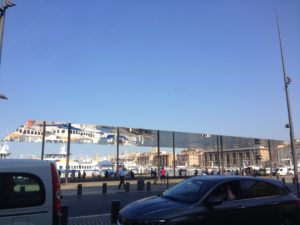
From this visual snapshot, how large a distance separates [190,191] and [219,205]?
68 centimetres

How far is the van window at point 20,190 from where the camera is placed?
5516 mm

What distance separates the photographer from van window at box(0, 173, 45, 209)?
18.1 feet

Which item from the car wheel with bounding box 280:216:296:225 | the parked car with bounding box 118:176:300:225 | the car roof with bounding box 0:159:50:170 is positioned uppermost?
the car roof with bounding box 0:159:50:170

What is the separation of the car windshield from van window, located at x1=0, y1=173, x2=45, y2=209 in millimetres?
2789

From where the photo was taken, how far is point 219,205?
7.00 metres

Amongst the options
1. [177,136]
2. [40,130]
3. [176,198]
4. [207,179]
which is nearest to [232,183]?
[207,179]

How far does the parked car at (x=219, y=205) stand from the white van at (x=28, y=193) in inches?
59.6

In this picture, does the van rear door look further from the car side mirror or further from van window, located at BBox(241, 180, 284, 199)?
van window, located at BBox(241, 180, 284, 199)

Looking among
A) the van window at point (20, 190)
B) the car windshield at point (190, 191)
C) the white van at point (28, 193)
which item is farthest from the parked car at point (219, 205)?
the van window at point (20, 190)

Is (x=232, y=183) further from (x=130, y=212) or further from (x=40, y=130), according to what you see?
(x=40, y=130)

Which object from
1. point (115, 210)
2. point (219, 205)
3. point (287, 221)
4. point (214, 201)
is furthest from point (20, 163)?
point (287, 221)

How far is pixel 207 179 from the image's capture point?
7688 mm

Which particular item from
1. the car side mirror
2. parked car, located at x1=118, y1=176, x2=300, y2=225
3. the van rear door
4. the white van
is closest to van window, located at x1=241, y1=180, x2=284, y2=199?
parked car, located at x1=118, y1=176, x2=300, y2=225

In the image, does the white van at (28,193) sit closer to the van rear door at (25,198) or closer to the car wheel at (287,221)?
the van rear door at (25,198)
